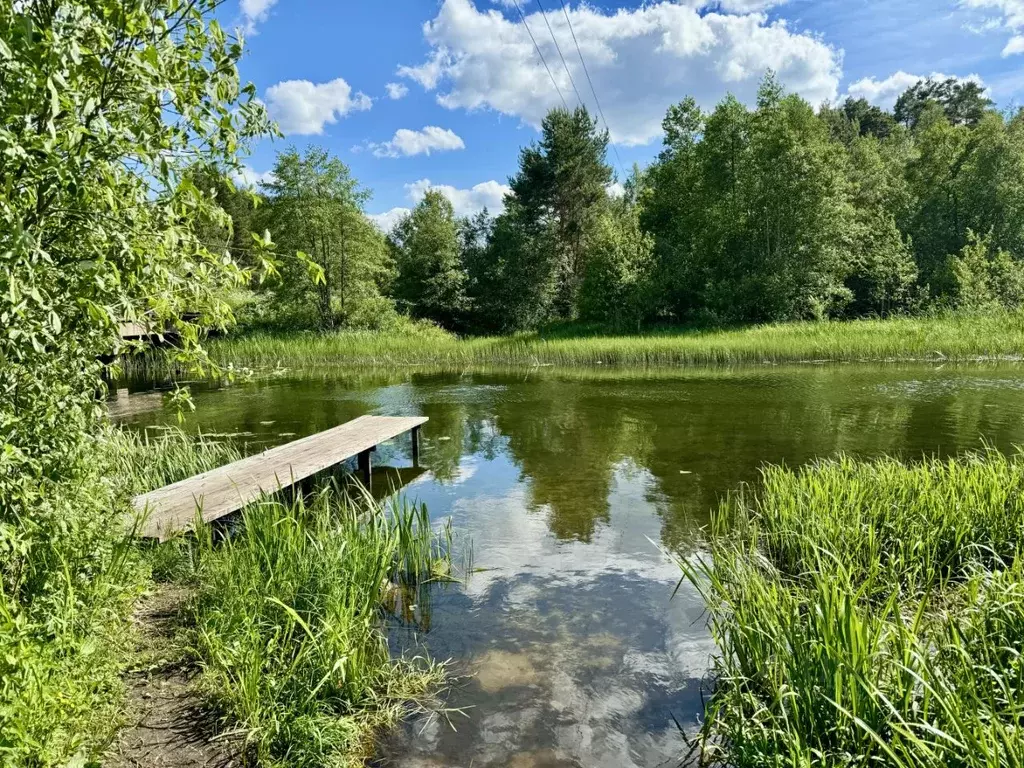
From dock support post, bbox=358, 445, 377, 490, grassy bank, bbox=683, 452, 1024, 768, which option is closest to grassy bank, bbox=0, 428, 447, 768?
grassy bank, bbox=683, 452, 1024, 768

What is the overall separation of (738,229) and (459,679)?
3266 centimetres

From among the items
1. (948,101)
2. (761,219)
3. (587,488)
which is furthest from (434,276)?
(948,101)

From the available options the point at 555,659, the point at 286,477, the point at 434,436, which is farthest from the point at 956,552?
the point at 434,436

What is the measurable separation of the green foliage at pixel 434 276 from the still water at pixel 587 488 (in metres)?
18.7

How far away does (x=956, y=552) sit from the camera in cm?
434

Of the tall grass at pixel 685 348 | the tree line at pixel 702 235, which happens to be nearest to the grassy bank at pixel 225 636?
the tall grass at pixel 685 348

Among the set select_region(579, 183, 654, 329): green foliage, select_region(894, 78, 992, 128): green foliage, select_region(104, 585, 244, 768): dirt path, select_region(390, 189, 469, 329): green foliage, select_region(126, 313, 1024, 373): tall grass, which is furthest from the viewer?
select_region(894, 78, 992, 128): green foliage

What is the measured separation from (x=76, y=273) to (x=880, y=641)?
11.5 ft

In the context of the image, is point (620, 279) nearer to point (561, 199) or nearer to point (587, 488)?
point (561, 199)

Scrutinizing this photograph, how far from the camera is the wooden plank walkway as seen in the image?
4992 millimetres

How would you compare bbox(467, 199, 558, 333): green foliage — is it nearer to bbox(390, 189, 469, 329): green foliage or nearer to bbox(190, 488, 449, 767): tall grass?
bbox(390, 189, 469, 329): green foliage

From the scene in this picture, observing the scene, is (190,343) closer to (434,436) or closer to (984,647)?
(984,647)

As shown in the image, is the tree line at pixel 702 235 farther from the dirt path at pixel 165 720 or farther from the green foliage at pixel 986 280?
the dirt path at pixel 165 720

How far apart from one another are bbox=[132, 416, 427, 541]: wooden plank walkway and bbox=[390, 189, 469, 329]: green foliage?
28318mm
